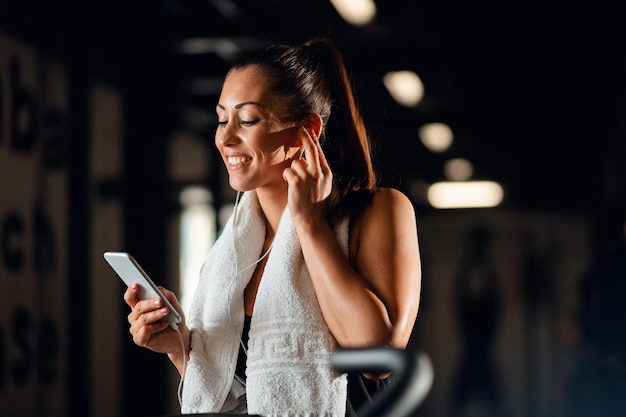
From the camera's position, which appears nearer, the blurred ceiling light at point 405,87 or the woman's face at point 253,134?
the woman's face at point 253,134

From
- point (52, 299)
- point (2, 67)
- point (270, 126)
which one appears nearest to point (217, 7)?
point (2, 67)

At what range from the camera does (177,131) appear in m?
7.70

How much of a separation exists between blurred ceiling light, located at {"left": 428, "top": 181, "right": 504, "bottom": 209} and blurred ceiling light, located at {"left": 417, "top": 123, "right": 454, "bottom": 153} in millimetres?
2179

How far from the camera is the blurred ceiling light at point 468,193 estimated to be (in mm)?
11938

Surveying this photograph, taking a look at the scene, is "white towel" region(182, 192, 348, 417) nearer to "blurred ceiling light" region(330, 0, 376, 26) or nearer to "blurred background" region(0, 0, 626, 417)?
"blurred background" region(0, 0, 626, 417)

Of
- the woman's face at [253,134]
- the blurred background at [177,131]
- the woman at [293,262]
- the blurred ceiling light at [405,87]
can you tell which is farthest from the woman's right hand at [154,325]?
the blurred ceiling light at [405,87]

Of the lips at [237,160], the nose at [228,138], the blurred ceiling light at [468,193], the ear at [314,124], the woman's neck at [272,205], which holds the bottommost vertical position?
the woman's neck at [272,205]

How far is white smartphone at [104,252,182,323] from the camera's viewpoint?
133cm

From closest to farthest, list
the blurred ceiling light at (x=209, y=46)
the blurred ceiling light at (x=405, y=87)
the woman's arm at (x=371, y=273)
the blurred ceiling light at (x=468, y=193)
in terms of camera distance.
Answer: the woman's arm at (x=371, y=273), the blurred ceiling light at (x=209, y=46), the blurred ceiling light at (x=405, y=87), the blurred ceiling light at (x=468, y=193)

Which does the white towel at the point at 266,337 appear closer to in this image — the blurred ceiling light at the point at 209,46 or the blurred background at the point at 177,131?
the blurred background at the point at 177,131

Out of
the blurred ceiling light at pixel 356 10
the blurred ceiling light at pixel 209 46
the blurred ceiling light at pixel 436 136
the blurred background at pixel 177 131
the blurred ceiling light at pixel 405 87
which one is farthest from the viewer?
the blurred ceiling light at pixel 436 136

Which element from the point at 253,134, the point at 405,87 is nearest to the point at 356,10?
the point at 405,87

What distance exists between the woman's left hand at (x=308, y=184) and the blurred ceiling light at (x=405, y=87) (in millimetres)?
4856

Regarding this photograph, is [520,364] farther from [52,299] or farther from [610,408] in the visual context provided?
[610,408]
